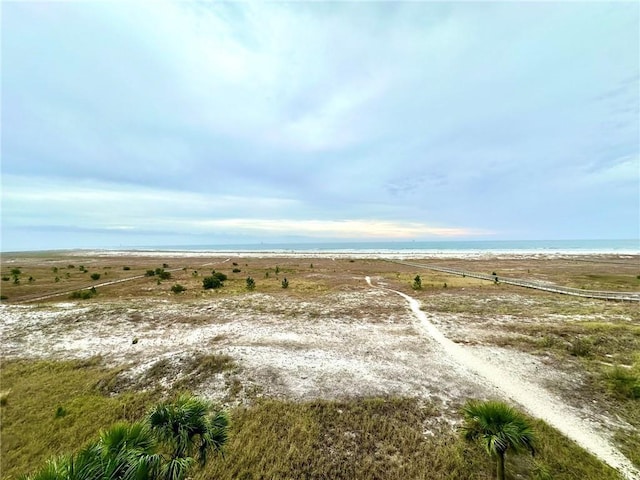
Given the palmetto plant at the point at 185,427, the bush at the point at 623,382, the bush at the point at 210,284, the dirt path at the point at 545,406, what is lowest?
the dirt path at the point at 545,406

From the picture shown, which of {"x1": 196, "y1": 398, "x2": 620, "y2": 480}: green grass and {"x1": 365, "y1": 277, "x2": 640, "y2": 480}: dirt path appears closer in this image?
{"x1": 196, "y1": 398, "x2": 620, "y2": 480}: green grass

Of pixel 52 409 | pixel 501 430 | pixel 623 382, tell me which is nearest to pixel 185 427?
pixel 501 430

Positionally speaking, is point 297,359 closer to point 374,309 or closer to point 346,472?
point 346,472

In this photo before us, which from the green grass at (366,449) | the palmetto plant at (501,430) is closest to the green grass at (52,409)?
the green grass at (366,449)

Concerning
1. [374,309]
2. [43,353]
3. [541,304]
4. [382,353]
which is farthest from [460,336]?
[43,353]

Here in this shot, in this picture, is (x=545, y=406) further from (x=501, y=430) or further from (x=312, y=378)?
(x=312, y=378)

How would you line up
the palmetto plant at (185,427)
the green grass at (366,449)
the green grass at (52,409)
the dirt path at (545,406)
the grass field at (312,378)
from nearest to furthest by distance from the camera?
the palmetto plant at (185,427)
the green grass at (366,449)
the dirt path at (545,406)
the grass field at (312,378)
the green grass at (52,409)

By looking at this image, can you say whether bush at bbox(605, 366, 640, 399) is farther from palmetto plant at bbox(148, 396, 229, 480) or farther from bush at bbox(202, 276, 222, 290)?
bush at bbox(202, 276, 222, 290)

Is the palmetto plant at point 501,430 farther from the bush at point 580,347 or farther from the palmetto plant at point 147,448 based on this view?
the bush at point 580,347

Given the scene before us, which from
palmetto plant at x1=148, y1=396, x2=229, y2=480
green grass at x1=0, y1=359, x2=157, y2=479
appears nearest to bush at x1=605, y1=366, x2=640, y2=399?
palmetto plant at x1=148, y1=396, x2=229, y2=480
